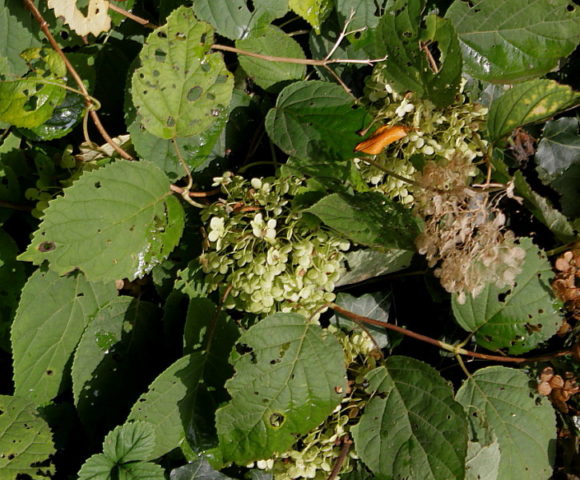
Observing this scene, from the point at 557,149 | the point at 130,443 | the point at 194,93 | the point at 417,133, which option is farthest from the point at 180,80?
the point at 557,149

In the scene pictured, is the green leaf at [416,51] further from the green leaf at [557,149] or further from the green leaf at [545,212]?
the green leaf at [557,149]

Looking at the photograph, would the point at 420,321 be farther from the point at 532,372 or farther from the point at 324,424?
the point at 324,424

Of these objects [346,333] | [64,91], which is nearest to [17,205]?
[64,91]

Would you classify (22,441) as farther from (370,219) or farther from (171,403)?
(370,219)

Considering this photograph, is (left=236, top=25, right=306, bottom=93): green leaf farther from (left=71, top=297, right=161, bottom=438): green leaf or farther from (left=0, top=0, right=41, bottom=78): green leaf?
(left=71, top=297, right=161, bottom=438): green leaf

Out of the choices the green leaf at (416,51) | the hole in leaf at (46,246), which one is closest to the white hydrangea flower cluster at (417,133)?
the green leaf at (416,51)

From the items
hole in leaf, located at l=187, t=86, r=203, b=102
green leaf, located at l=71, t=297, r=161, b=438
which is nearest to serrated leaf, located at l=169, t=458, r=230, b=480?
green leaf, located at l=71, t=297, r=161, b=438
